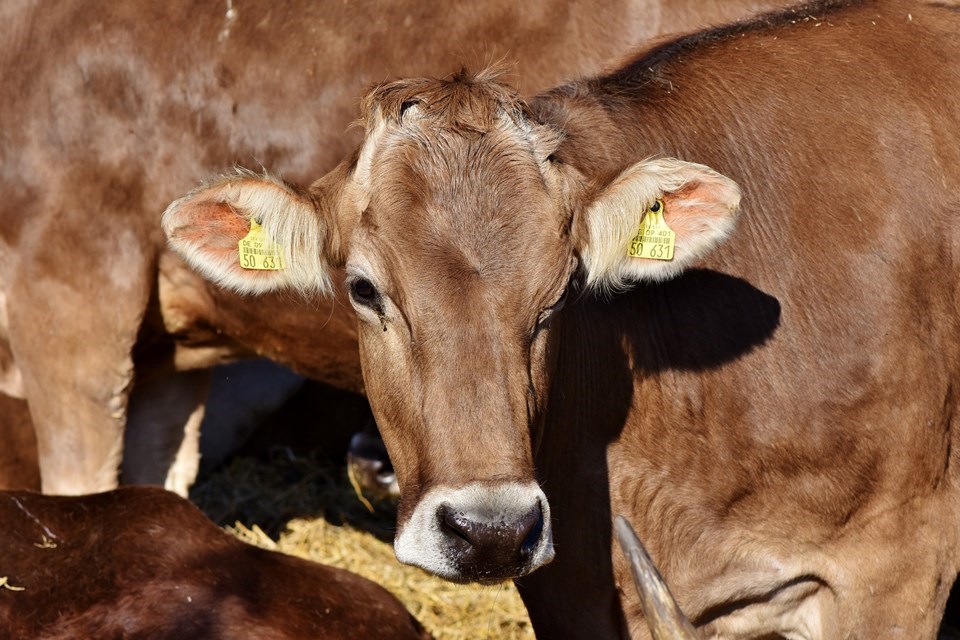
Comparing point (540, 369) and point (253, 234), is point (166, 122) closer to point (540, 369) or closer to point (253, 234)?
point (253, 234)

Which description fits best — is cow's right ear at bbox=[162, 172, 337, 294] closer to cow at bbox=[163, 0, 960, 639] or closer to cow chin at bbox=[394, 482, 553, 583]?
cow at bbox=[163, 0, 960, 639]

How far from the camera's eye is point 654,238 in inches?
149

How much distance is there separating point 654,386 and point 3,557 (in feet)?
7.09

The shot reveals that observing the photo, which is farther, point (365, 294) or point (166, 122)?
→ point (166, 122)

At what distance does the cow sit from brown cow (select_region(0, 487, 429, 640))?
0.71 metres

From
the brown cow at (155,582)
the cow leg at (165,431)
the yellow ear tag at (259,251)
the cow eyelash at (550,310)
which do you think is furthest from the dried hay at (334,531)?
the cow eyelash at (550,310)

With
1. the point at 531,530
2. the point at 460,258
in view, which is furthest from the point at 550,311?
the point at 531,530

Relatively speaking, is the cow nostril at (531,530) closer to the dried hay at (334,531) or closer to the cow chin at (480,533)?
the cow chin at (480,533)

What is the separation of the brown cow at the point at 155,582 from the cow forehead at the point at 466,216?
51.4 inches

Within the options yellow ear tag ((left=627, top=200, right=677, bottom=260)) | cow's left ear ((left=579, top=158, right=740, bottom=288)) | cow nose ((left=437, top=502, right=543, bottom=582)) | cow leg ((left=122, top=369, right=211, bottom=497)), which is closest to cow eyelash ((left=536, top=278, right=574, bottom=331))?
cow's left ear ((left=579, top=158, right=740, bottom=288))

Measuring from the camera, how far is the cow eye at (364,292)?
140 inches

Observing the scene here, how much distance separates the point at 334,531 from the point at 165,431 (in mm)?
1026

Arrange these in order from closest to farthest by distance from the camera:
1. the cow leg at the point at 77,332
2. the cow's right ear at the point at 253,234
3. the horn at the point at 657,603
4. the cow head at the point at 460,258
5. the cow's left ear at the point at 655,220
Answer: the horn at the point at 657,603 → the cow head at the point at 460,258 → the cow's left ear at the point at 655,220 → the cow's right ear at the point at 253,234 → the cow leg at the point at 77,332

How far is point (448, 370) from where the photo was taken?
11.0 ft
